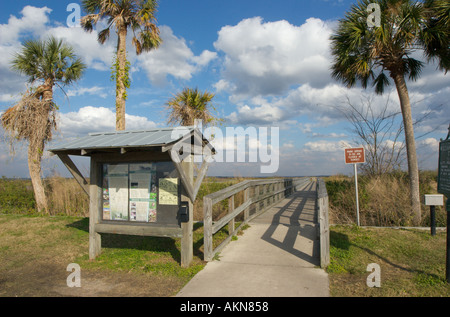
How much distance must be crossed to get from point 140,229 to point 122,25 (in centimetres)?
922

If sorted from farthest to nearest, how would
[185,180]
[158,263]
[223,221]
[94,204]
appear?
[223,221]
[94,204]
[158,263]
[185,180]

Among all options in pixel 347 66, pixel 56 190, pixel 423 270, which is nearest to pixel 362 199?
pixel 347 66

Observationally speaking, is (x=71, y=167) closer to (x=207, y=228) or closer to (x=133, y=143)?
(x=133, y=143)

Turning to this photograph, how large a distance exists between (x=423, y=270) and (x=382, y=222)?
4426 mm

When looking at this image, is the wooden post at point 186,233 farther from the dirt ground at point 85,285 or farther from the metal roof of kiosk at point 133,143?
the dirt ground at point 85,285

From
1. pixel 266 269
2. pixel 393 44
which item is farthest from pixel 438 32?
pixel 266 269

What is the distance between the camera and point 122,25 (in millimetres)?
11430

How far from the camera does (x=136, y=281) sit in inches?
188

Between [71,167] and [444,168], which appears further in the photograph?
[71,167]

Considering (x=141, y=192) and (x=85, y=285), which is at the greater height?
(x=141, y=192)

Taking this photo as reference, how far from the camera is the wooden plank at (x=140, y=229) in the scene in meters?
5.35

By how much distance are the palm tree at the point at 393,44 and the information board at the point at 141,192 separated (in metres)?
7.51

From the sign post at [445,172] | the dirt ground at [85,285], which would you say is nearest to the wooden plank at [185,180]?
the dirt ground at [85,285]
